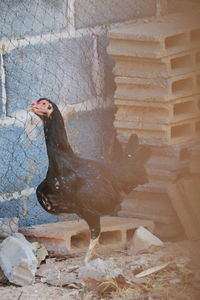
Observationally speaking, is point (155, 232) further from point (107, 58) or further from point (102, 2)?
point (102, 2)

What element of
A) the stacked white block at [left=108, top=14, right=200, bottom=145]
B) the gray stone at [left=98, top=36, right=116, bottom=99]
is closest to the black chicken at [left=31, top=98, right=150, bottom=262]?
the stacked white block at [left=108, top=14, right=200, bottom=145]

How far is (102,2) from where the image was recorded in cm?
538

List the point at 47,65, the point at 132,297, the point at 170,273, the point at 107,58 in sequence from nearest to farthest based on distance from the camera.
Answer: the point at 132,297, the point at 170,273, the point at 47,65, the point at 107,58

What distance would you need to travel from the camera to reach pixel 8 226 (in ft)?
15.8

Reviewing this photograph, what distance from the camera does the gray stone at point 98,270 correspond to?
14.3 ft

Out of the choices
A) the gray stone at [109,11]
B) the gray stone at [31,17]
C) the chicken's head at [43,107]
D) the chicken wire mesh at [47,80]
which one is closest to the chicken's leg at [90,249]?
the chicken wire mesh at [47,80]

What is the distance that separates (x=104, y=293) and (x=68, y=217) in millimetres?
1145

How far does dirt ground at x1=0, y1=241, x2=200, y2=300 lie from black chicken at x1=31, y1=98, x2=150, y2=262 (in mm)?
212

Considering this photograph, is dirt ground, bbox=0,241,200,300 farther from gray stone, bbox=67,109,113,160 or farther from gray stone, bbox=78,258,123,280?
gray stone, bbox=67,109,113,160

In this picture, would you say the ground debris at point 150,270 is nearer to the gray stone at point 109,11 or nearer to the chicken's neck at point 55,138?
the chicken's neck at point 55,138

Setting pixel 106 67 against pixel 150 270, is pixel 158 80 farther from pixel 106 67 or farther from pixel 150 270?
pixel 150 270

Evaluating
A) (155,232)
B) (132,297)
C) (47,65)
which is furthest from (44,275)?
(47,65)

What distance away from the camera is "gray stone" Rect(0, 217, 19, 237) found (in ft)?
15.7

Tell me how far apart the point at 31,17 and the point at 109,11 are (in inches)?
26.2
